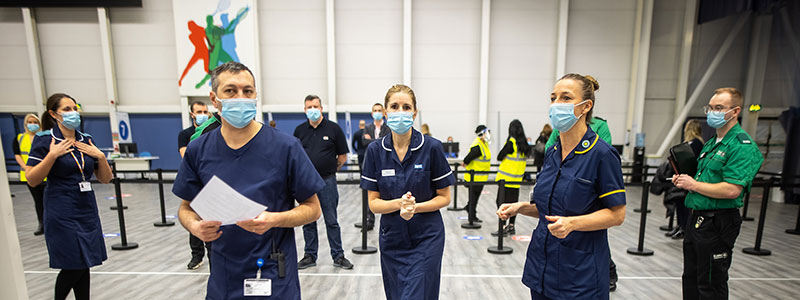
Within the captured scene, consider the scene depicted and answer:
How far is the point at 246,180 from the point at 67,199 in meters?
2.38

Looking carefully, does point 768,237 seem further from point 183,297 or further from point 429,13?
point 429,13

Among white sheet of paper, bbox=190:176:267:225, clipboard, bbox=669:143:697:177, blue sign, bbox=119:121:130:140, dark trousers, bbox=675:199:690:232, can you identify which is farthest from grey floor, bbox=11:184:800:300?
blue sign, bbox=119:121:130:140

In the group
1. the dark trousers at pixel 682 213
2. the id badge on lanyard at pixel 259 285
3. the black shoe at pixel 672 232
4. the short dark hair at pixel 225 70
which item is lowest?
the black shoe at pixel 672 232

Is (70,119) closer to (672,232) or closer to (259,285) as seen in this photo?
(259,285)

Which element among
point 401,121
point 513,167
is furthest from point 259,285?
point 513,167

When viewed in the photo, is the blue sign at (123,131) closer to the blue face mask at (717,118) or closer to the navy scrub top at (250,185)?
the navy scrub top at (250,185)

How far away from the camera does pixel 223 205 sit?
4.26 ft

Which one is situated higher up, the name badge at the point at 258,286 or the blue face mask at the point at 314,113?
the blue face mask at the point at 314,113

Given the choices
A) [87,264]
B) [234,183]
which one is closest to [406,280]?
[234,183]

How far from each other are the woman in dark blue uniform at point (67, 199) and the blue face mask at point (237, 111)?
7.32 feet

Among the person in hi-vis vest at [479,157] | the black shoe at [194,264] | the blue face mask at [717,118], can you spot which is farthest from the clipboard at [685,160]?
the black shoe at [194,264]

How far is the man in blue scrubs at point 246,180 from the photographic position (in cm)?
147

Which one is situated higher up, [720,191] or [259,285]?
[720,191]

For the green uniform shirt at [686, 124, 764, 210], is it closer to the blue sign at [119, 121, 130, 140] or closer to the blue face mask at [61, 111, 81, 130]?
the blue face mask at [61, 111, 81, 130]
